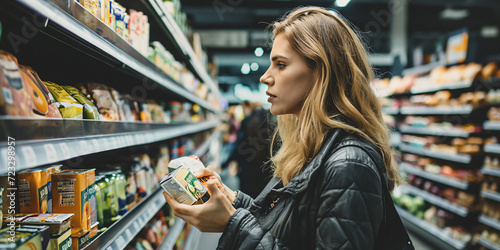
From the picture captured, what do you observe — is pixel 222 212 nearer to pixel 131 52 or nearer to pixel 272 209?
pixel 272 209

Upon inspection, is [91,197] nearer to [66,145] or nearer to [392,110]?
[66,145]

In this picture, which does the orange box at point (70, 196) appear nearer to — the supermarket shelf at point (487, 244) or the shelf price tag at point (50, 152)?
the shelf price tag at point (50, 152)

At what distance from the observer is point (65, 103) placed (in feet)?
3.62

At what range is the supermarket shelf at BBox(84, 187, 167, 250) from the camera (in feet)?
3.77

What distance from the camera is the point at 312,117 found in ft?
3.60

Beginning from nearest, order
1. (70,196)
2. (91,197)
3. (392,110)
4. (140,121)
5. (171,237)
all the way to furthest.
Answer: (70,196) < (91,197) < (140,121) < (171,237) < (392,110)

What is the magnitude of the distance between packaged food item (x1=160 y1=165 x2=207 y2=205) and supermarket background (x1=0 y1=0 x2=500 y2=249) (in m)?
0.26

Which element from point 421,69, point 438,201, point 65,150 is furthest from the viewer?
point 421,69

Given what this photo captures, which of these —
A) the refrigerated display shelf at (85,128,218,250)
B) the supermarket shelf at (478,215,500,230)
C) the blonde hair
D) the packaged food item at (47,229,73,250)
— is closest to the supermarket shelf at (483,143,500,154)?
the supermarket shelf at (478,215,500,230)

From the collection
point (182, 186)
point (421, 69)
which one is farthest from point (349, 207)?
point (421, 69)

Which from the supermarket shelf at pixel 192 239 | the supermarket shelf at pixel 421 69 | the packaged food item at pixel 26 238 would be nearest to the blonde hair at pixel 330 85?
the packaged food item at pixel 26 238

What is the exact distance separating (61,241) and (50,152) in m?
0.33

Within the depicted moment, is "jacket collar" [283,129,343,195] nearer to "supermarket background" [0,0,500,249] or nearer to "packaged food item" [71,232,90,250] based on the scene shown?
"supermarket background" [0,0,500,249]

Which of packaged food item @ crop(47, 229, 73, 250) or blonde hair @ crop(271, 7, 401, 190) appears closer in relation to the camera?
packaged food item @ crop(47, 229, 73, 250)
